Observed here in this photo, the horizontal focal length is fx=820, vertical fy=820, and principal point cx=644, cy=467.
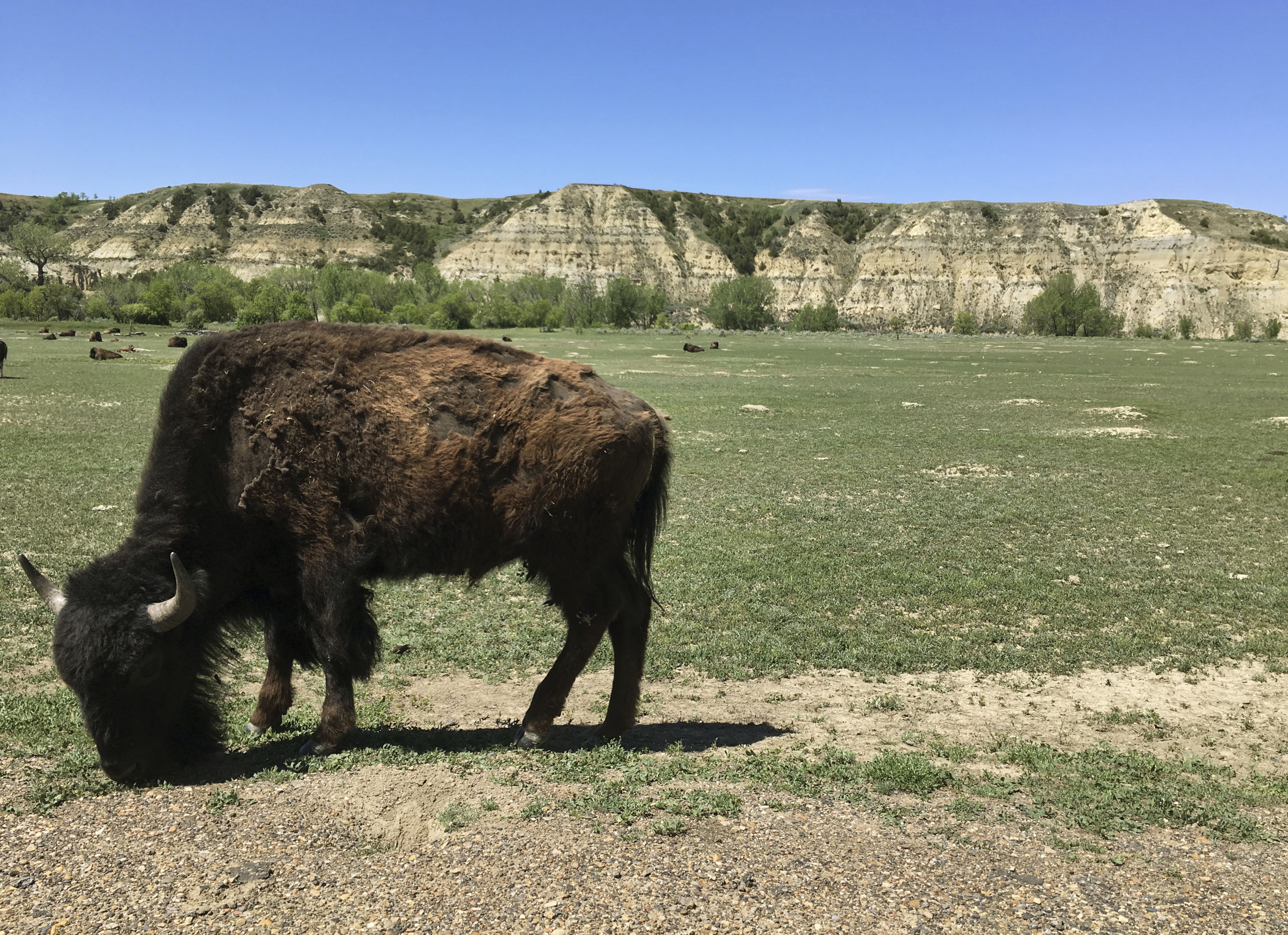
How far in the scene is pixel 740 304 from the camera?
9900cm

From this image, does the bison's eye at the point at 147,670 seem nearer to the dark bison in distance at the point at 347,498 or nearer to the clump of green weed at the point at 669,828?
the dark bison in distance at the point at 347,498

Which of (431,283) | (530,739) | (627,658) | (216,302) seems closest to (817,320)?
(431,283)

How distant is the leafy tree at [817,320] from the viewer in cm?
10231

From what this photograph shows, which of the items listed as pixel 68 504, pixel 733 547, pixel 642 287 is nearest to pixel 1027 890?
pixel 733 547

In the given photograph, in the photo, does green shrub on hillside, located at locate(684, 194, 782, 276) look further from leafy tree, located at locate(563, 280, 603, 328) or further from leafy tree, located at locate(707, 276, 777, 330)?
leafy tree, located at locate(563, 280, 603, 328)

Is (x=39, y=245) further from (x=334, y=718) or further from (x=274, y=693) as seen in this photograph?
(x=334, y=718)

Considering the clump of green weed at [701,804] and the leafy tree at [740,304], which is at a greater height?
the leafy tree at [740,304]

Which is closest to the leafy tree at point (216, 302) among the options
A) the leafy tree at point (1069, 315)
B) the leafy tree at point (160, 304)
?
the leafy tree at point (160, 304)

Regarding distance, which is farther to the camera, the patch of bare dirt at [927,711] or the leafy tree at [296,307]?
the leafy tree at [296,307]

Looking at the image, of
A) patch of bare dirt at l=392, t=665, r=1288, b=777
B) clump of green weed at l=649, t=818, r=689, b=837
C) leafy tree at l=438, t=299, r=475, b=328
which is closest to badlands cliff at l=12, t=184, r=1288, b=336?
leafy tree at l=438, t=299, r=475, b=328

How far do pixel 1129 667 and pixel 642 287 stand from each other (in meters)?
96.7

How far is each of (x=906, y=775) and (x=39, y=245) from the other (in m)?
114

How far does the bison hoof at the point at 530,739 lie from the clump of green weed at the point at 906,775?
204cm

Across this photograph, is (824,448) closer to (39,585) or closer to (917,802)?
(917,802)
